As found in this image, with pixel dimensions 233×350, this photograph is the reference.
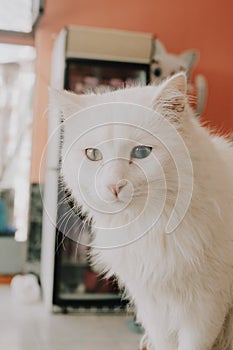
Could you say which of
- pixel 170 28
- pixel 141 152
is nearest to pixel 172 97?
pixel 141 152

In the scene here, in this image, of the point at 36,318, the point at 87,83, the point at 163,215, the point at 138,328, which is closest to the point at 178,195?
the point at 163,215

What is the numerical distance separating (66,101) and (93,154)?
0.13 m

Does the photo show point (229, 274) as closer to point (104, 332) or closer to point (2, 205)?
point (104, 332)

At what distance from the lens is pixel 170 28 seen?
11.4 ft

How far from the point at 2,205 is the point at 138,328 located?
1.56 metres

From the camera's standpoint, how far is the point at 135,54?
2.91 metres

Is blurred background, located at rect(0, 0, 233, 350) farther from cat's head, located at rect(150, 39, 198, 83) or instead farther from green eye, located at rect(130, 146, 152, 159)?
green eye, located at rect(130, 146, 152, 159)

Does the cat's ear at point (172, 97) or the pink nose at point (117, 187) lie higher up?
the cat's ear at point (172, 97)

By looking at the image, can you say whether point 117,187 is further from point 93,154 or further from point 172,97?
point 172,97

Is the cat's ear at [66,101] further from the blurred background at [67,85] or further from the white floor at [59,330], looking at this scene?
the blurred background at [67,85]

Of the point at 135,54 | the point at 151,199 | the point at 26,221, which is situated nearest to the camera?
the point at 151,199

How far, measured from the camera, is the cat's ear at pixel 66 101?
966mm

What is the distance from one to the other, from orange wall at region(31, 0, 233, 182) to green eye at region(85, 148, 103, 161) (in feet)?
8.14

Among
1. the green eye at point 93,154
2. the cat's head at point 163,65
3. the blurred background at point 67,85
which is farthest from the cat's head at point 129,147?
the cat's head at point 163,65
